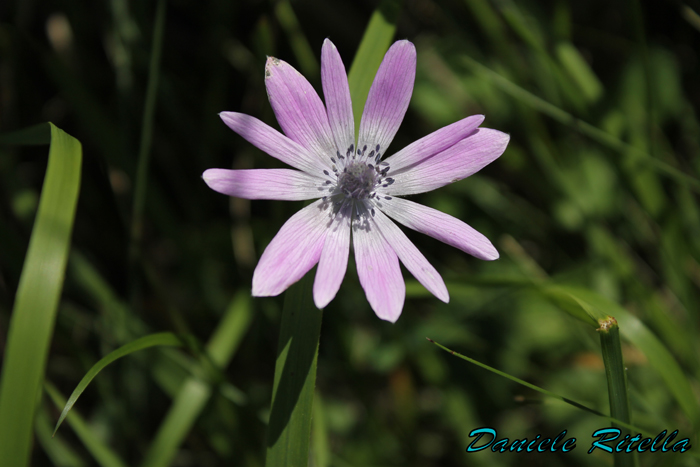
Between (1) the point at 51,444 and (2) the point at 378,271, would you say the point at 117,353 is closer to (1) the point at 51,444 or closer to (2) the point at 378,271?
(2) the point at 378,271

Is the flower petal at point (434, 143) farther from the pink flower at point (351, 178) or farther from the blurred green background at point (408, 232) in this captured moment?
the blurred green background at point (408, 232)

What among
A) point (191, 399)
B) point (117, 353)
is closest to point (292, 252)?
point (117, 353)

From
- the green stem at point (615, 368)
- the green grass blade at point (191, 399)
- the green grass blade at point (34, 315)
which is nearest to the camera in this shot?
the green grass blade at point (34, 315)

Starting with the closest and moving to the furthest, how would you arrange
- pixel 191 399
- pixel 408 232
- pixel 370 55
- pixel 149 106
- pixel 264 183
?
1. pixel 264 183
2. pixel 370 55
3. pixel 149 106
4. pixel 191 399
5. pixel 408 232

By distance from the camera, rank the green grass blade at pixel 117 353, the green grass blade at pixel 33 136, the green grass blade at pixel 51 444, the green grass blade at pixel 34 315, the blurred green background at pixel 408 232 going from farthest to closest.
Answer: the blurred green background at pixel 408 232
the green grass blade at pixel 51 444
the green grass blade at pixel 33 136
the green grass blade at pixel 117 353
the green grass blade at pixel 34 315

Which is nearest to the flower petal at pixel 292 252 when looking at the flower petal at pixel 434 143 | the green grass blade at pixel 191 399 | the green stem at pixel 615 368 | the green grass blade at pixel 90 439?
the flower petal at pixel 434 143

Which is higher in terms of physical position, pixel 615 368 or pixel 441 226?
pixel 441 226
